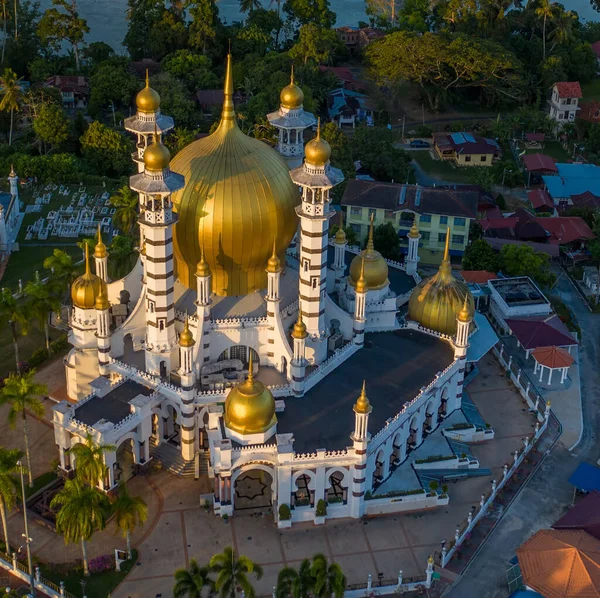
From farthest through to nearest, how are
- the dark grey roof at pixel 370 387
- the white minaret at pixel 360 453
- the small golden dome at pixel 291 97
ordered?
the small golden dome at pixel 291 97, the dark grey roof at pixel 370 387, the white minaret at pixel 360 453

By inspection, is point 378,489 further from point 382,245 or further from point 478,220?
point 478,220

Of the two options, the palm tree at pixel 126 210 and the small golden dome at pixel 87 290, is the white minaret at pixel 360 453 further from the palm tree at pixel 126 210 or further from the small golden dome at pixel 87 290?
the palm tree at pixel 126 210

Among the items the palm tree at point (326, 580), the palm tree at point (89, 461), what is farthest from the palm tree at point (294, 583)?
the palm tree at point (89, 461)

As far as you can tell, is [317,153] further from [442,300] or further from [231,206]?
[442,300]

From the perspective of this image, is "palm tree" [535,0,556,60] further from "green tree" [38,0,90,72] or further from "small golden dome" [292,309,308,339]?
"small golden dome" [292,309,308,339]

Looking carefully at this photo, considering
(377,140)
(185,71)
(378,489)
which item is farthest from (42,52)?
(378,489)

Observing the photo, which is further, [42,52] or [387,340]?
[42,52]

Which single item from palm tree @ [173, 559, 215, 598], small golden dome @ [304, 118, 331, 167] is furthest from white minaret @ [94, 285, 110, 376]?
palm tree @ [173, 559, 215, 598]

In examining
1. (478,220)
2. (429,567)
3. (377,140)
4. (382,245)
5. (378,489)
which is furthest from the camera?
(377,140)
